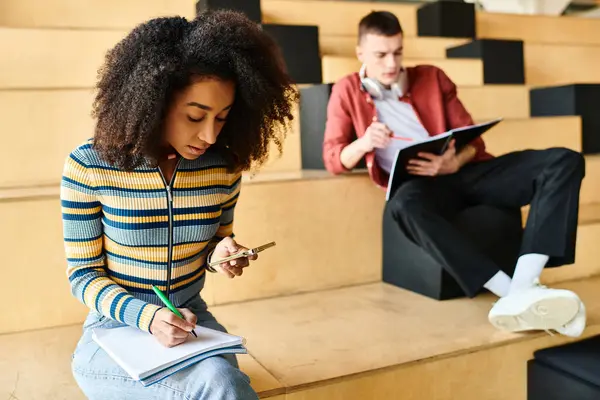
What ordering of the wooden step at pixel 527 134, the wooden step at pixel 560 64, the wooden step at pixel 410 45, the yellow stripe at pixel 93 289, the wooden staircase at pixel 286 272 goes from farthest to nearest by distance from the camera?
1. the wooden step at pixel 560 64
2. the wooden step at pixel 410 45
3. the wooden step at pixel 527 134
4. the wooden staircase at pixel 286 272
5. the yellow stripe at pixel 93 289

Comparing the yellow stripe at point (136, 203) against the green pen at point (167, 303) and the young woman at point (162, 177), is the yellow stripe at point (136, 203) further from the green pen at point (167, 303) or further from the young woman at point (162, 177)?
the green pen at point (167, 303)

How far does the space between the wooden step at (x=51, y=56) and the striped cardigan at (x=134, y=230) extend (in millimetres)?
1072

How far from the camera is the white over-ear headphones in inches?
77.3

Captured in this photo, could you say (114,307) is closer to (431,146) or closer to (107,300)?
(107,300)

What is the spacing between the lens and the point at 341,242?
1.92 metres

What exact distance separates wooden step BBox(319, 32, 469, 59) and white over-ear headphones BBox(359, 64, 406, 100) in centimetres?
72

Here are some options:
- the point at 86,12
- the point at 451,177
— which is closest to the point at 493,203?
the point at 451,177

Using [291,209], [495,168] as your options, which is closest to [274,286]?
[291,209]

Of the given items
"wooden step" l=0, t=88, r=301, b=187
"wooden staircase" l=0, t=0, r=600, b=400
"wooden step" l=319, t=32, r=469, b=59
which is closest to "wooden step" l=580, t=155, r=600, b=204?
"wooden staircase" l=0, t=0, r=600, b=400

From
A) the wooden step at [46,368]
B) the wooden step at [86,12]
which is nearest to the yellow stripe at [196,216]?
the wooden step at [46,368]

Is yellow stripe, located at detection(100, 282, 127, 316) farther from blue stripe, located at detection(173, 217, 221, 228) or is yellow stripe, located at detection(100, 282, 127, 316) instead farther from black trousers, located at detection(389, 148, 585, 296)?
black trousers, located at detection(389, 148, 585, 296)

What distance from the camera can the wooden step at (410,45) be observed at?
2.71 m

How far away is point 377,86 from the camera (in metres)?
1.96

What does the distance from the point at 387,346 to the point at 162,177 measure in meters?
0.68
